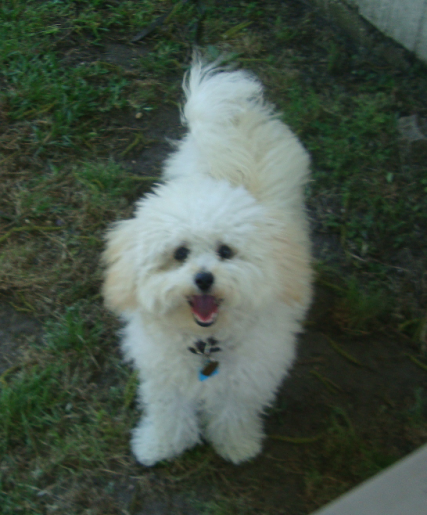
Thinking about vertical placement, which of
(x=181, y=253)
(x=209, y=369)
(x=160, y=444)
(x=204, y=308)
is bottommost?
(x=160, y=444)

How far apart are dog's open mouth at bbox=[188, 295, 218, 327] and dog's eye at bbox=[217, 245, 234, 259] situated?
15 cm

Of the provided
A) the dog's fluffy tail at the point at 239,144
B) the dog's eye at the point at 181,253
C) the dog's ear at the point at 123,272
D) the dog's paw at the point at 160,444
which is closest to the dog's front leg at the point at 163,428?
the dog's paw at the point at 160,444

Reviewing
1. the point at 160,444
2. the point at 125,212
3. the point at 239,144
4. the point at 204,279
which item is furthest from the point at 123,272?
the point at 125,212

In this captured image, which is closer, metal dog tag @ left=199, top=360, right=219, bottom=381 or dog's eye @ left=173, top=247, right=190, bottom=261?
dog's eye @ left=173, top=247, right=190, bottom=261

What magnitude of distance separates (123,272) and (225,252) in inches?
13.8

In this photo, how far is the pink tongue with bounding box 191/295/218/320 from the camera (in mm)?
1682

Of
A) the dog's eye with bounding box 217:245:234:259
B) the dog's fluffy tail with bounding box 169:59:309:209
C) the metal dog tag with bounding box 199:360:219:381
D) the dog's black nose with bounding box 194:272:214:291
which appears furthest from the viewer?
the dog's fluffy tail with bounding box 169:59:309:209

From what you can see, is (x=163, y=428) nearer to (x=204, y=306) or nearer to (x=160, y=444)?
(x=160, y=444)

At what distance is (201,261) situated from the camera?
1.67 m

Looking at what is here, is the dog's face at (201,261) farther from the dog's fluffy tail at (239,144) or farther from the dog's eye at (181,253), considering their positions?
the dog's fluffy tail at (239,144)

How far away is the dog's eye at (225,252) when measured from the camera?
1.72 m

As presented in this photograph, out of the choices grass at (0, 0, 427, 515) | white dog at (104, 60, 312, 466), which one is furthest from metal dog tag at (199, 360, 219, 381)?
grass at (0, 0, 427, 515)

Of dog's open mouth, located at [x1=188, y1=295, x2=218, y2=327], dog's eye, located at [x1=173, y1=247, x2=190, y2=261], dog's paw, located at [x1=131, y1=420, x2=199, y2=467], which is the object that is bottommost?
dog's paw, located at [x1=131, y1=420, x2=199, y2=467]

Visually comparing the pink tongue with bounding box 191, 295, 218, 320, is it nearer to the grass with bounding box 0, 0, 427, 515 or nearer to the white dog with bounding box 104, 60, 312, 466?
the white dog with bounding box 104, 60, 312, 466
